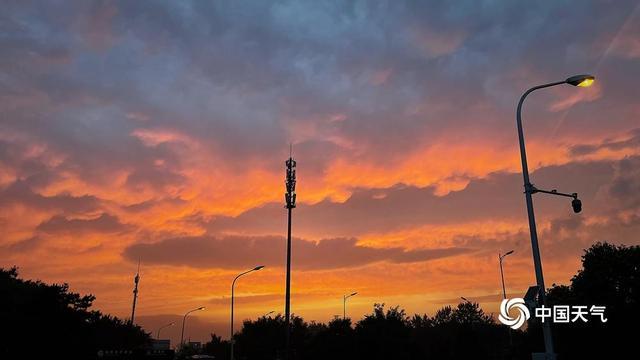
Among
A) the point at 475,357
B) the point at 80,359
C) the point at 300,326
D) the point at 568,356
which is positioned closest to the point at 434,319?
the point at 300,326

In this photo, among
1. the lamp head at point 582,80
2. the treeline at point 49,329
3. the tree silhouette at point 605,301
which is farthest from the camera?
the tree silhouette at point 605,301

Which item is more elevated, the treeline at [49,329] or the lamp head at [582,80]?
the lamp head at [582,80]

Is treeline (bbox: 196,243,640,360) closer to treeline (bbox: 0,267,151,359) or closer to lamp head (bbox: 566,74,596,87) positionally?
treeline (bbox: 0,267,151,359)

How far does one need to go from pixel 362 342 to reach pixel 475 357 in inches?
539

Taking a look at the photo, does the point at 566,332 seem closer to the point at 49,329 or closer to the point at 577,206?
the point at 577,206

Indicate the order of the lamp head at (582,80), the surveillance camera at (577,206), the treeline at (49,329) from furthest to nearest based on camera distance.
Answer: the treeline at (49,329) < the surveillance camera at (577,206) < the lamp head at (582,80)

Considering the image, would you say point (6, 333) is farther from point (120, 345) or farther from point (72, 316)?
point (120, 345)

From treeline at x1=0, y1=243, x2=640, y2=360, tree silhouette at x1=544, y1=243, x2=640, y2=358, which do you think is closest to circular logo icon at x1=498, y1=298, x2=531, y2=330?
treeline at x1=0, y1=243, x2=640, y2=360

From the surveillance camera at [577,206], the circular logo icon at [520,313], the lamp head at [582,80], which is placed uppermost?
the lamp head at [582,80]

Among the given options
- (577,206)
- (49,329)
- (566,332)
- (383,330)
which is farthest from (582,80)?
(383,330)

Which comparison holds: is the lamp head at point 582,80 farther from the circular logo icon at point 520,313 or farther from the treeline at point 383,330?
the treeline at point 383,330

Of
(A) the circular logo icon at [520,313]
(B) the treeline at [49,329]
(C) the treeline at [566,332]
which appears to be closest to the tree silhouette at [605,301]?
(C) the treeline at [566,332]

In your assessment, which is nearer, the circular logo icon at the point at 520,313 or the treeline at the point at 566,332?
the circular logo icon at the point at 520,313

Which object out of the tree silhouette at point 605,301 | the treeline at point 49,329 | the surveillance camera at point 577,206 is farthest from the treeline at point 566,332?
the surveillance camera at point 577,206
